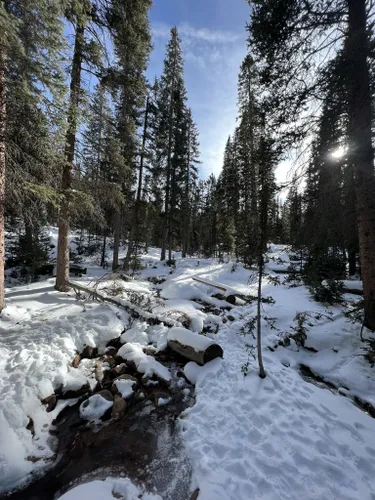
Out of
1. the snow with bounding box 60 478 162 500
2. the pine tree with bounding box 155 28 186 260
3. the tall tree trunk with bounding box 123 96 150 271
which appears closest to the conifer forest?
the snow with bounding box 60 478 162 500

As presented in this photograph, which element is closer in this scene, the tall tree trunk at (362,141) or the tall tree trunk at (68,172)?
the tall tree trunk at (362,141)

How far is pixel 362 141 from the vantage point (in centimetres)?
507

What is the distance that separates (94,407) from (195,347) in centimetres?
242

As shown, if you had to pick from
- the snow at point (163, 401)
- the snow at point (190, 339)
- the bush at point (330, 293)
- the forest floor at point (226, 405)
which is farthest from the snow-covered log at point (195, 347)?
the bush at point (330, 293)

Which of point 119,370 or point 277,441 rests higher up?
point 277,441

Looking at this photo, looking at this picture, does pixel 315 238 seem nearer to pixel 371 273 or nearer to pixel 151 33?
pixel 371 273

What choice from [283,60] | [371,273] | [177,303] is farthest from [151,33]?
[371,273]

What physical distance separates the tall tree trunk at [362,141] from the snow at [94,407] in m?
5.94

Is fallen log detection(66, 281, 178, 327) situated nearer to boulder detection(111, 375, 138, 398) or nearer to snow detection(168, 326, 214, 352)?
Answer: snow detection(168, 326, 214, 352)

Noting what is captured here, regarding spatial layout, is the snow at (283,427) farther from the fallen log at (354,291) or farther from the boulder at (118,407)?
the fallen log at (354,291)

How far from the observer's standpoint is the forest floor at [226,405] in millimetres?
2795

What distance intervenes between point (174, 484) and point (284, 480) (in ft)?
4.38

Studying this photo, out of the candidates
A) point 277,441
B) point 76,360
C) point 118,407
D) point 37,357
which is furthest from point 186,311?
point 277,441

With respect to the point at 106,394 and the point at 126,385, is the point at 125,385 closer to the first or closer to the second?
the point at 126,385
